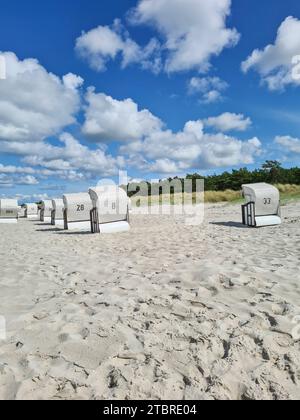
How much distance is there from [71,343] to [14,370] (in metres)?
0.58

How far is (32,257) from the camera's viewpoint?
27.1 ft

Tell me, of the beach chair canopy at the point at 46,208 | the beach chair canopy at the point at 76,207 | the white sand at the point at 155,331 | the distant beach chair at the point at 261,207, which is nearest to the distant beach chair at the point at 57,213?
the beach chair canopy at the point at 76,207

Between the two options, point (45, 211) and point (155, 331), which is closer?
point (155, 331)

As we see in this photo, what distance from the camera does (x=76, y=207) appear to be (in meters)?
16.6

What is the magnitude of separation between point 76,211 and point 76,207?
231 millimetres

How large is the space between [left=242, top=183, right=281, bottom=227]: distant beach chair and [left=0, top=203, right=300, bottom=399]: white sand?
7.00m

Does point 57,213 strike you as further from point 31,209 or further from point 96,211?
point 31,209

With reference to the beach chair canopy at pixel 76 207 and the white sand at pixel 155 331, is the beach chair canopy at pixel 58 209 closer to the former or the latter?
the beach chair canopy at pixel 76 207

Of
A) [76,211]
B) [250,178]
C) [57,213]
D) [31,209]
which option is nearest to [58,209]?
[57,213]

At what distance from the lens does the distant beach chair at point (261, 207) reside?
43.9 feet

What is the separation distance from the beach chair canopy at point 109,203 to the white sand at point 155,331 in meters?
7.06

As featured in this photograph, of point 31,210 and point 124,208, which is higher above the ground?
point 124,208
